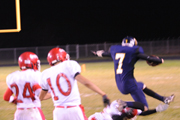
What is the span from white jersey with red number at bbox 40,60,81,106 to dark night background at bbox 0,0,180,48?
41.3 meters

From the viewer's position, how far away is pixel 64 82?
12.7ft

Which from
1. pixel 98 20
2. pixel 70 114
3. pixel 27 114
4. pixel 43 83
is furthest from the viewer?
pixel 98 20

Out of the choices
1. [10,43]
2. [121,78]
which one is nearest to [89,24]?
[10,43]

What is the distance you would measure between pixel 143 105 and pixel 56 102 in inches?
79.4

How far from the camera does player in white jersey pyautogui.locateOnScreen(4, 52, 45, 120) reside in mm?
4102

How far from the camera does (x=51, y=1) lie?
49.6 m

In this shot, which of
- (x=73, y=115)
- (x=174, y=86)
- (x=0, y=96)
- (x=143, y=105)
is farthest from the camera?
(x=174, y=86)

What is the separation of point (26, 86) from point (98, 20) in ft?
162

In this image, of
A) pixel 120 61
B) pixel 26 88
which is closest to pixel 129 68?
pixel 120 61

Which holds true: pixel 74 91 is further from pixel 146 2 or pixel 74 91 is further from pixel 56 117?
pixel 146 2

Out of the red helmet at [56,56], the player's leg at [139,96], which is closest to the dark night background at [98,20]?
the player's leg at [139,96]

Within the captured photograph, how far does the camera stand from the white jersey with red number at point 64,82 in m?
3.86

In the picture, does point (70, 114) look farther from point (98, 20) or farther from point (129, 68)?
point (98, 20)

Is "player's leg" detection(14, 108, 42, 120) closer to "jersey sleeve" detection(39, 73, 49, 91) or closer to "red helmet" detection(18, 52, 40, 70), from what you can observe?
"jersey sleeve" detection(39, 73, 49, 91)
